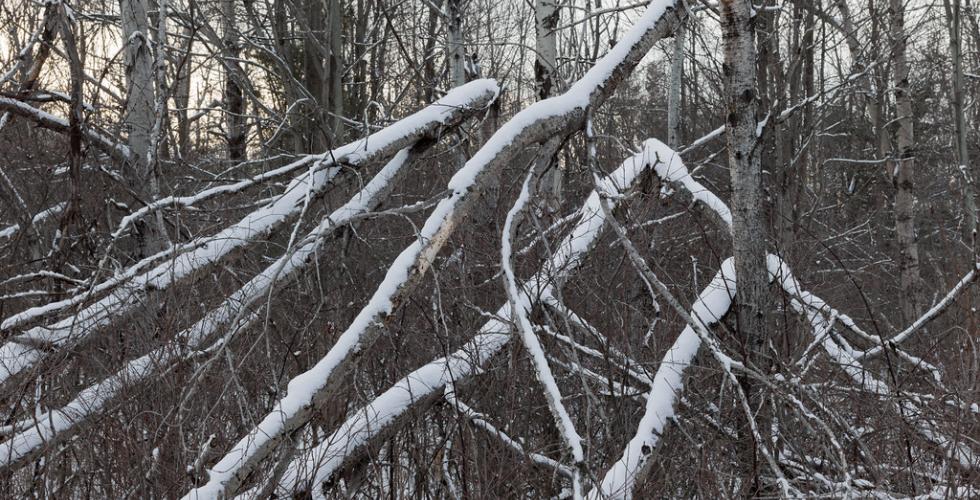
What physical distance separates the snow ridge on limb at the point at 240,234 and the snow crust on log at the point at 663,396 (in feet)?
4.09

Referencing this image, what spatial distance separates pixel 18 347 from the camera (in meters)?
2.82

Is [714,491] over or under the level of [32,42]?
under

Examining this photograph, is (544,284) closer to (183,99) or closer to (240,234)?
(240,234)

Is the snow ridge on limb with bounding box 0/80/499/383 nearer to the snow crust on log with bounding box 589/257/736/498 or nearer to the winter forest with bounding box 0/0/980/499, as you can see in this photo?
the winter forest with bounding box 0/0/980/499

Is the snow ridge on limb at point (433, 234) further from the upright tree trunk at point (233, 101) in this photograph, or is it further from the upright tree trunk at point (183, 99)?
the upright tree trunk at point (233, 101)

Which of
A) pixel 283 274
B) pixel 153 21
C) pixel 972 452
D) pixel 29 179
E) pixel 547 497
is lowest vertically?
pixel 547 497

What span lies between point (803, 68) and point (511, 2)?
10.8 metres

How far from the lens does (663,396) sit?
2.81 meters

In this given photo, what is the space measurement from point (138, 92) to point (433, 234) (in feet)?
12.1

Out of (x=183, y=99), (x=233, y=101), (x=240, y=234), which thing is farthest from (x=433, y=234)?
(x=233, y=101)

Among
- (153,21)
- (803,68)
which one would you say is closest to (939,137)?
(803,68)

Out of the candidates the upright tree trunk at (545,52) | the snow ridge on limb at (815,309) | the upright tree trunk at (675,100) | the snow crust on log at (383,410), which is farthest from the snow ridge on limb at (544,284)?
the upright tree trunk at (675,100)

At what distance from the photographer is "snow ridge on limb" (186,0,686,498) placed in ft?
6.96

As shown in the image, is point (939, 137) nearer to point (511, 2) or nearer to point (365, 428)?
point (511, 2)
